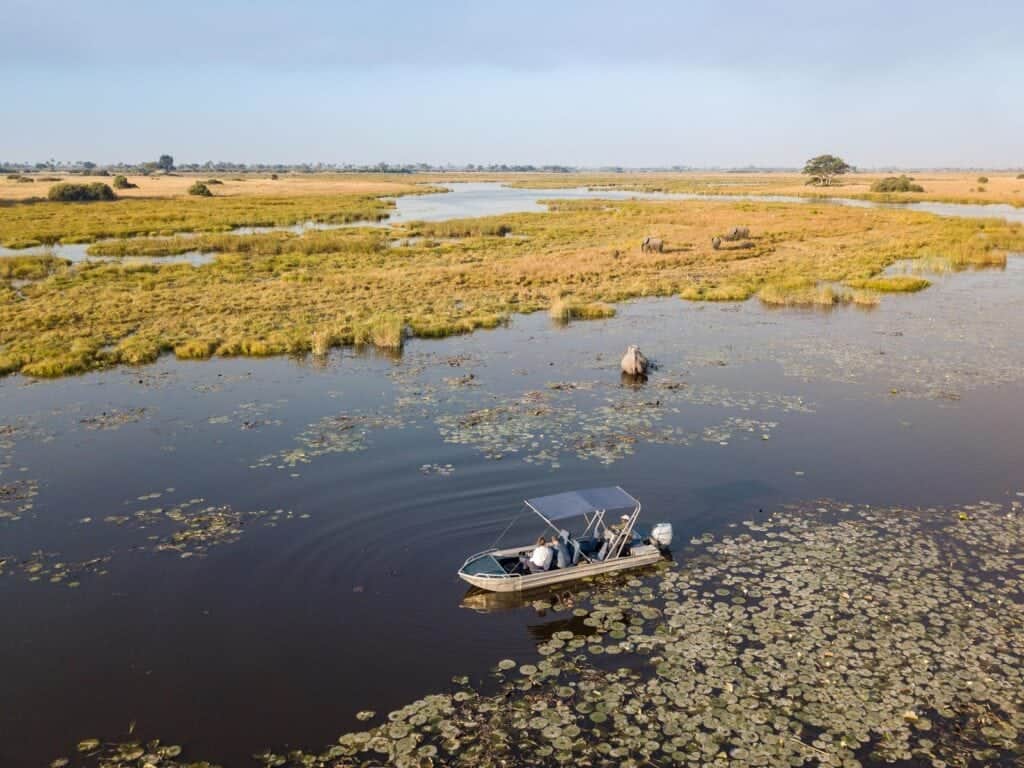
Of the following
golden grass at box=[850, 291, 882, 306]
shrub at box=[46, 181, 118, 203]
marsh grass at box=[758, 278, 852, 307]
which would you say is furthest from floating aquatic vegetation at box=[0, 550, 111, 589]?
shrub at box=[46, 181, 118, 203]

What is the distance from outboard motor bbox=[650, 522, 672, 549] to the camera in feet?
61.4

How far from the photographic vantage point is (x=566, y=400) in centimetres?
2997

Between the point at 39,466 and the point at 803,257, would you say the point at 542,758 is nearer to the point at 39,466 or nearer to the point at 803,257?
the point at 39,466

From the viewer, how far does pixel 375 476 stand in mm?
22844

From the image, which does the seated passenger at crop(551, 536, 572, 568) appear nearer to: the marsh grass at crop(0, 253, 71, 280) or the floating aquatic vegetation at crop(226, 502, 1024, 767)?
the floating aquatic vegetation at crop(226, 502, 1024, 767)

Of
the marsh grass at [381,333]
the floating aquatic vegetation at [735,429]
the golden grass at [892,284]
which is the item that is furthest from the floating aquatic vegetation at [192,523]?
the golden grass at [892,284]

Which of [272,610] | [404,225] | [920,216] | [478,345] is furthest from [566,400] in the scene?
[920,216]

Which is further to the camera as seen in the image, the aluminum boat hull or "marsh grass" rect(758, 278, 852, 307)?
"marsh grass" rect(758, 278, 852, 307)

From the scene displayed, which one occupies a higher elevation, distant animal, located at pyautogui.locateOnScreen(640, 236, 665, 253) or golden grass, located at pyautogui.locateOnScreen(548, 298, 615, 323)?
distant animal, located at pyautogui.locateOnScreen(640, 236, 665, 253)

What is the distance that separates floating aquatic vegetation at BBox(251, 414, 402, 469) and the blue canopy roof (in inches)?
324

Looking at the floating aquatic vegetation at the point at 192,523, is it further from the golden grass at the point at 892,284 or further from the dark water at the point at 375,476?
the golden grass at the point at 892,284

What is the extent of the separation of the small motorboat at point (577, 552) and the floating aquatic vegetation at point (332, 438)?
788 centimetres

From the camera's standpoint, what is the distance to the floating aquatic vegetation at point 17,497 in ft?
67.9

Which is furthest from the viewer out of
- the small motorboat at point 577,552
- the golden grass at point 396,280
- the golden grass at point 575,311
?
the golden grass at point 575,311
